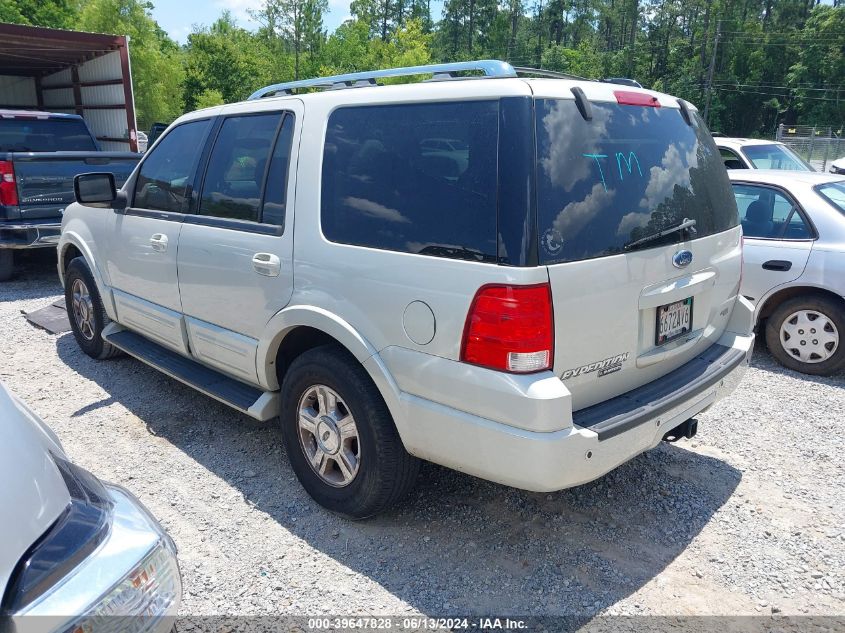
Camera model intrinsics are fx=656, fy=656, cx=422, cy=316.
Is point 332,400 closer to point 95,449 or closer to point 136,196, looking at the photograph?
point 95,449

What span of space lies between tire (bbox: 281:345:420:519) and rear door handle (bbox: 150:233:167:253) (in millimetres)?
1415

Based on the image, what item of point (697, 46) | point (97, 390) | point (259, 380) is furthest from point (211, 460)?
point (697, 46)

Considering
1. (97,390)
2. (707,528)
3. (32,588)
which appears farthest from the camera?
(97,390)

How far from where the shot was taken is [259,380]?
3600mm

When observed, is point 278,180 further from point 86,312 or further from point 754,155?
point 754,155

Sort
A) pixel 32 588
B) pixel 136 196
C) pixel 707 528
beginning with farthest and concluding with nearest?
1. pixel 136 196
2. pixel 707 528
3. pixel 32 588

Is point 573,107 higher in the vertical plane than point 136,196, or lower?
higher

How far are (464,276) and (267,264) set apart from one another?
1233 mm

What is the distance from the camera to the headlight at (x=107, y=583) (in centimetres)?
133

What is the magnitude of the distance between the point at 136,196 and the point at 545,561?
140 inches

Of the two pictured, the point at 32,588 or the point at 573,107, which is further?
the point at 573,107

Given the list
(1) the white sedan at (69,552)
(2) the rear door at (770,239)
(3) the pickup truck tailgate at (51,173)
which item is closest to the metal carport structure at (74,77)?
(3) the pickup truck tailgate at (51,173)

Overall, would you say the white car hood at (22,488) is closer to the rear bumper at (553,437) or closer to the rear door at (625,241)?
the rear bumper at (553,437)

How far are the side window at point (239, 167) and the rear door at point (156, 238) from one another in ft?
0.73
